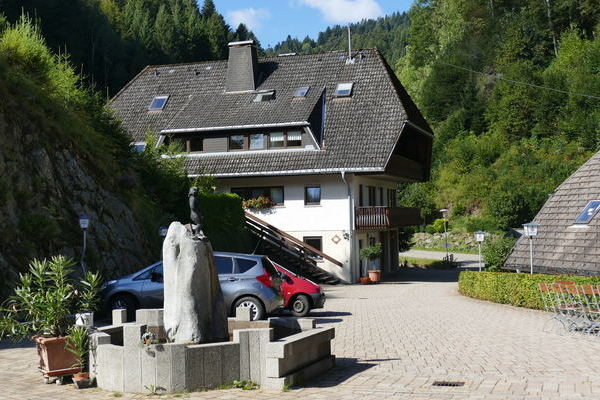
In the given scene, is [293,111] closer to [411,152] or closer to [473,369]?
[411,152]

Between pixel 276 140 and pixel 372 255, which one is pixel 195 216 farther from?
pixel 276 140

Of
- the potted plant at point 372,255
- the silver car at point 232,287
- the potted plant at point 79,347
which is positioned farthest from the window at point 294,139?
the potted plant at point 79,347

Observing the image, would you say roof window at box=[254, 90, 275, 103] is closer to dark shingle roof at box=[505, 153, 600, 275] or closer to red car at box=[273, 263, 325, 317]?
dark shingle roof at box=[505, 153, 600, 275]

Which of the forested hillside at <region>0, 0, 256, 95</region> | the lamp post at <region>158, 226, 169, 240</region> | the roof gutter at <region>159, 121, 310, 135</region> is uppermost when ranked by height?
the forested hillside at <region>0, 0, 256, 95</region>

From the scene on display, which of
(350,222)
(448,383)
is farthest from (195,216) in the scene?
(350,222)

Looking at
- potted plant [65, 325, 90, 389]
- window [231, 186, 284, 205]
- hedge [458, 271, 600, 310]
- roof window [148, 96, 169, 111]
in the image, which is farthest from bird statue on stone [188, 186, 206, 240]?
roof window [148, 96, 169, 111]

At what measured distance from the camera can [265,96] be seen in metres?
39.6

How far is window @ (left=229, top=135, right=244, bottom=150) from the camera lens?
38094mm

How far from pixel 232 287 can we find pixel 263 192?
1931cm

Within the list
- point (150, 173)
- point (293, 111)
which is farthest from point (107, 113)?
point (293, 111)

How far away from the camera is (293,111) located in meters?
37.5

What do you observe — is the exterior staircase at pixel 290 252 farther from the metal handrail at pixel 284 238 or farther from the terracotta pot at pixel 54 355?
the terracotta pot at pixel 54 355

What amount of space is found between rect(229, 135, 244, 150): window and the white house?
47mm

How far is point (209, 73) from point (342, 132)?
32.2 feet
